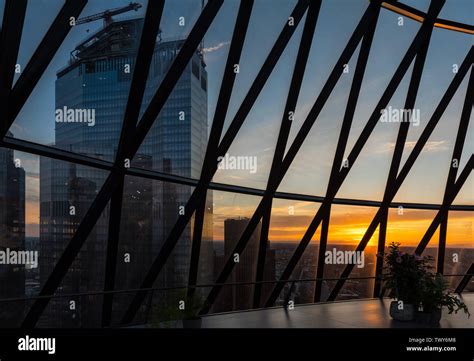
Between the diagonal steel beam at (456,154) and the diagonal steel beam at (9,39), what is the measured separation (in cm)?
1496

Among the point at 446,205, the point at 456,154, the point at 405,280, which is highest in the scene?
the point at 456,154

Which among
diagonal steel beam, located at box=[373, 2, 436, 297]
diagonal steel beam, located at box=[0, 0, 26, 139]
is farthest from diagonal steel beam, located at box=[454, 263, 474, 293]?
diagonal steel beam, located at box=[0, 0, 26, 139]

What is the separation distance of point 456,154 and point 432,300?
8033mm

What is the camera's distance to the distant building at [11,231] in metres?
9.37

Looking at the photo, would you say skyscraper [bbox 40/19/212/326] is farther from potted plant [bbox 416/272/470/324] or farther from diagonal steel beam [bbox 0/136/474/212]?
potted plant [bbox 416/272/470/324]

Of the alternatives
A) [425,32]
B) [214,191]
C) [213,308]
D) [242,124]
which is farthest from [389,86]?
[213,308]

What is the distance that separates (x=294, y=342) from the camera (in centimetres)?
483

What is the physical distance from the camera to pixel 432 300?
37.2ft

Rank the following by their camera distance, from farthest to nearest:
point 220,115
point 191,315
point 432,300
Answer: point 220,115
point 432,300
point 191,315

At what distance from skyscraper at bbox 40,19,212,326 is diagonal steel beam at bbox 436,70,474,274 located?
33.5 ft

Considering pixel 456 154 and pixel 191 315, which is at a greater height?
pixel 456 154

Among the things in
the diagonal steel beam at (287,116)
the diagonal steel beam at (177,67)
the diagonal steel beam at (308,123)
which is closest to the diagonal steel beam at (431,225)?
the diagonal steel beam at (287,116)

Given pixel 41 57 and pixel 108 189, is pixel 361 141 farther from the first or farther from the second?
pixel 41 57

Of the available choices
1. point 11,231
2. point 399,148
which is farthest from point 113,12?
point 399,148
